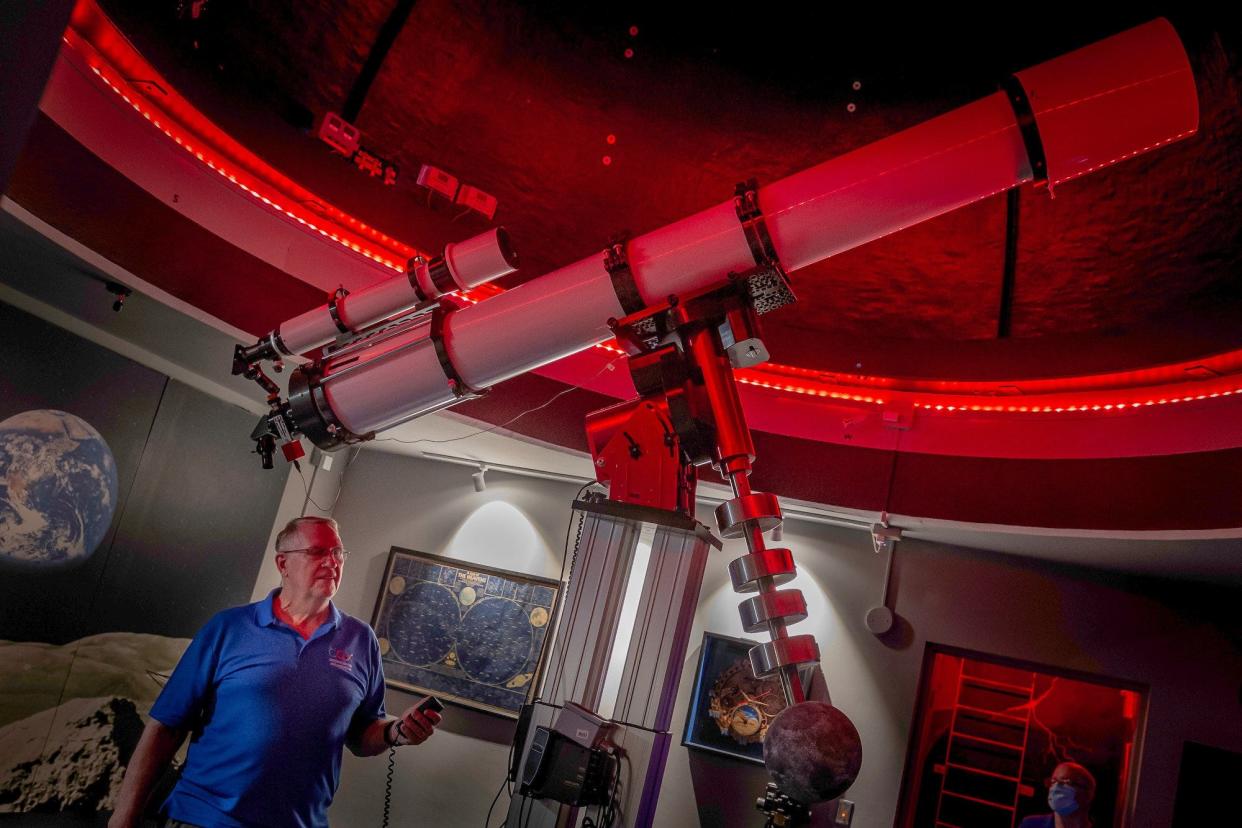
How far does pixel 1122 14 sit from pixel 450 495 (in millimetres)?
5629

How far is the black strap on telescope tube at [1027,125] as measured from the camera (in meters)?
1.62

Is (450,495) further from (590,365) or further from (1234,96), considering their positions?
(1234,96)

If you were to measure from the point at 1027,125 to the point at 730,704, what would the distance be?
15.7 feet

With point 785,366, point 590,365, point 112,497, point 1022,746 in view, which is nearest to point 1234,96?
point 785,366

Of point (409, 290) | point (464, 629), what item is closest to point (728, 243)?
point (409, 290)

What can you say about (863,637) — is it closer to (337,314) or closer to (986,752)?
(986,752)

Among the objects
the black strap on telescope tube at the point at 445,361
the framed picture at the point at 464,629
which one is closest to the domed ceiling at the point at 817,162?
the black strap on telescope tube at the point at 445,361

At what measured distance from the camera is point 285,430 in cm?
263

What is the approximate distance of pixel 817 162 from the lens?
4441 millimetres

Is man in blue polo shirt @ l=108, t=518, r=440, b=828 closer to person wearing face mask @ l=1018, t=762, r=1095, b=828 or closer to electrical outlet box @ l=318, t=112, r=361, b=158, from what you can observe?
electrical outlet box @ l=318, t=112, r=361, b=158

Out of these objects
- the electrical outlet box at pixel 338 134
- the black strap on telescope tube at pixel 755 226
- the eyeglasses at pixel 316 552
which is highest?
the electrical outlet box at pixel 338 134

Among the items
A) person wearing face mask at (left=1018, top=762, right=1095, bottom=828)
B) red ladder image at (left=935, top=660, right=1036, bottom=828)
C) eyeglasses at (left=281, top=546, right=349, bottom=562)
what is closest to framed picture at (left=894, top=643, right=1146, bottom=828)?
red ladder image at (left=935, top=660, right=1036, bottom=828)

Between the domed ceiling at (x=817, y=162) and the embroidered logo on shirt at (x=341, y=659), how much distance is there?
1.81m

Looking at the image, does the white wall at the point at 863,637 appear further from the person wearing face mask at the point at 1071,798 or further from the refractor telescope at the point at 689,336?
the refractor telescope at the point at 689,336
